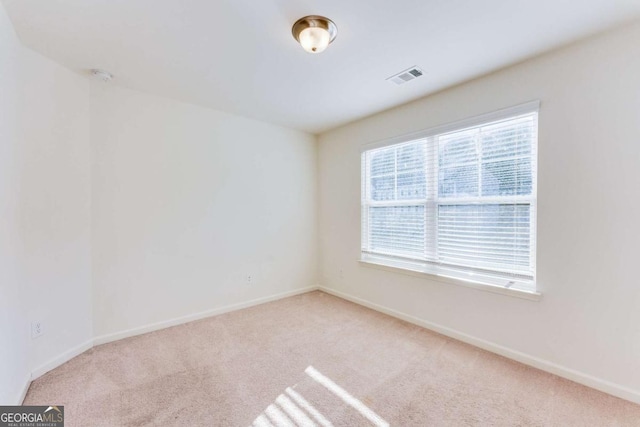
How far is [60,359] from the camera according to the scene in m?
2.25

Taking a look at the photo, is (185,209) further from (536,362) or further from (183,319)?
(536,362)

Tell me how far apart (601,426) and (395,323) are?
169cm

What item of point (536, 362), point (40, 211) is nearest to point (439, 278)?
point (536, 362)

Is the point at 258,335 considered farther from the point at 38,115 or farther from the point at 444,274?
the point at 38,115

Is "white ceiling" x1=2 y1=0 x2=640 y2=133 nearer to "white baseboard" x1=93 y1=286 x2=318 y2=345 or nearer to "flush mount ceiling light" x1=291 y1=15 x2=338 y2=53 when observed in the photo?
"flush mount ceiling light" x1=291 y1=15 x2=338 y2=53

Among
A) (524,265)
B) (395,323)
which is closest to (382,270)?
(395,323)

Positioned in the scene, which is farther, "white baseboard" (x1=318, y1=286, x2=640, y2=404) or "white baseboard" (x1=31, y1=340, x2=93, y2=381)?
"white baseboard" (x1=31, y1=340, x2=93, y2=381)

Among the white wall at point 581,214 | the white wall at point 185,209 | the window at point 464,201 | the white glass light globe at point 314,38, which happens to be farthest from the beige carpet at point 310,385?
the white glass light globe at point 314,38

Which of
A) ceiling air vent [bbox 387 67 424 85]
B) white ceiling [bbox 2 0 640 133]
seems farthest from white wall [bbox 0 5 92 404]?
ceiling air vent [bbox 387 67 424 85]

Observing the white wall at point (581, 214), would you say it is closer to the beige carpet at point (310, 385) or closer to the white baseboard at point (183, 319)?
the beige carpet at point (310, 385)

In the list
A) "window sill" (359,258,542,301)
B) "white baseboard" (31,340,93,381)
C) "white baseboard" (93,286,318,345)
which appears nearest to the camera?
"white baseboard" (31,340,93,381)

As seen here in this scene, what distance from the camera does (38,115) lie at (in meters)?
2.16

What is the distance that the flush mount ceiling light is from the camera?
1766 millimetres

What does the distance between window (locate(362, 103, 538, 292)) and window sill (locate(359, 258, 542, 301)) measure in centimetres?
3
